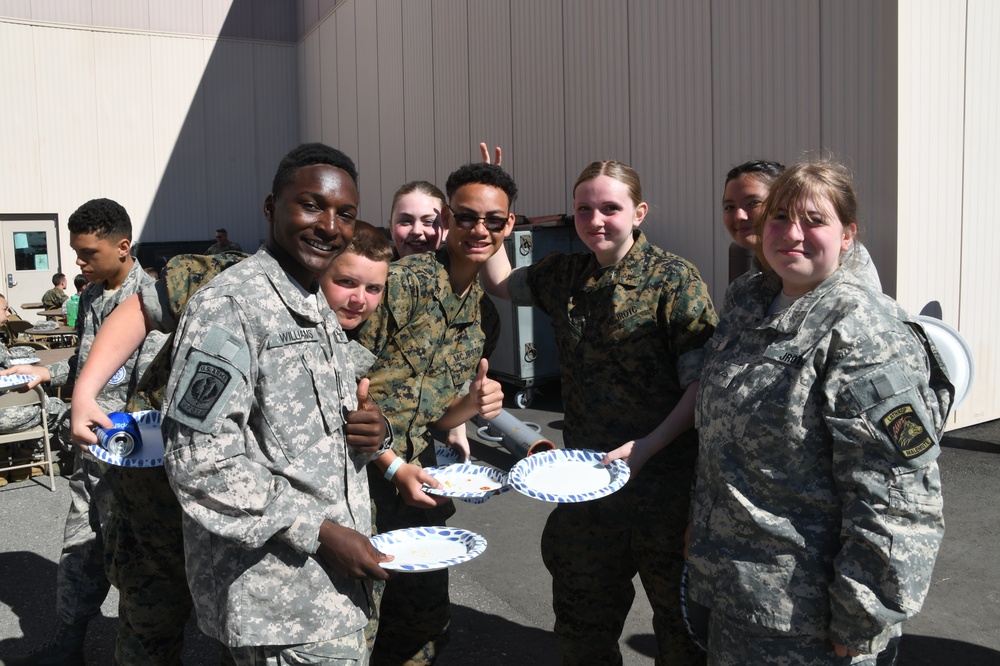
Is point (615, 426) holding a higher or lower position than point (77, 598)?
higher

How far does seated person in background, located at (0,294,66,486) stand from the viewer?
21.3 feet

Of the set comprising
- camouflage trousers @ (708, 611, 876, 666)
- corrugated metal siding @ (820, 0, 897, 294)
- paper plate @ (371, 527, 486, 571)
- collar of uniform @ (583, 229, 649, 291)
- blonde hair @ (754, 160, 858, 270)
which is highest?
corrugated metal siding @ (820, 0, 897, 294)

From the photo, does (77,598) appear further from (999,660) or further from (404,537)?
(999,660)

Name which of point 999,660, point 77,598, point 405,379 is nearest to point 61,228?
point 77,598

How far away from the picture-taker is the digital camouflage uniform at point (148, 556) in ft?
9.23

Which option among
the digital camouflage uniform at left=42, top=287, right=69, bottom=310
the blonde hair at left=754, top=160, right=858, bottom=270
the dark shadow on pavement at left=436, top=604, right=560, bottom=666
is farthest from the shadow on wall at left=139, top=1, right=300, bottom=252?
the blonde hair at left=754, top=160, right=858, bottom=270

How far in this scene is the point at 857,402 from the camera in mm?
1896

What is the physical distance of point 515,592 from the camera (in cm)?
449

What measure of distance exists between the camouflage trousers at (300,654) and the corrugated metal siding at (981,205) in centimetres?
690

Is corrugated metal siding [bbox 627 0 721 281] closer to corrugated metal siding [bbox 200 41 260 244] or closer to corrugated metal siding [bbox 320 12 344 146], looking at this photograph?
corrugated metal siding [bbox 320 12 344 146]

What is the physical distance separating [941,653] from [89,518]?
404 centimetres

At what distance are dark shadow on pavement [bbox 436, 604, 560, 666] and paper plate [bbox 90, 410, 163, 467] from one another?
1.88 m

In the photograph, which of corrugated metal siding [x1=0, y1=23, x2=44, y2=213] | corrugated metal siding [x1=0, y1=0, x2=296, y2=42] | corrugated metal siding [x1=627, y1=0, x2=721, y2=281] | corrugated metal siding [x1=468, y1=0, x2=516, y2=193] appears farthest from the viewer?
corrugated metal siding [x1=0, y1=0, x2=296, y2=42]

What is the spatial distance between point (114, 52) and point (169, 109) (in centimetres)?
176
